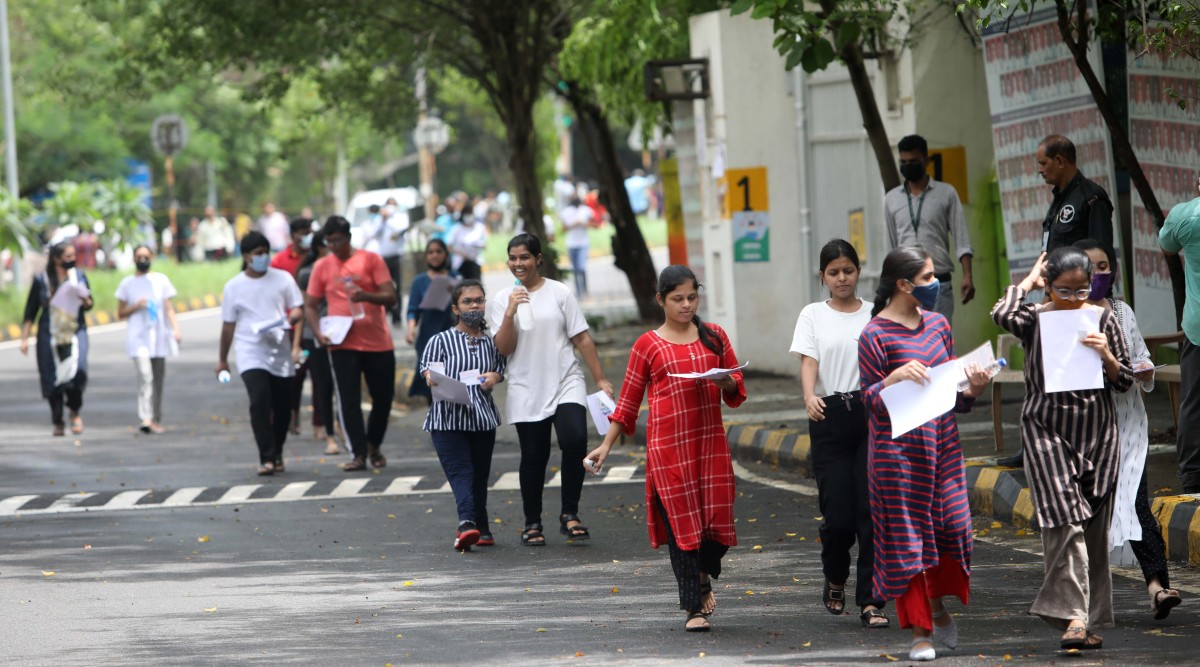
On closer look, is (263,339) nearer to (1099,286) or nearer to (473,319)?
(473,319)

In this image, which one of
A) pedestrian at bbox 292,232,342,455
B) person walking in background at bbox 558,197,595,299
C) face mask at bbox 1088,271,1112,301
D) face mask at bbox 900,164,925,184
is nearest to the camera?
face mask at bbox 1088,271,1112,301

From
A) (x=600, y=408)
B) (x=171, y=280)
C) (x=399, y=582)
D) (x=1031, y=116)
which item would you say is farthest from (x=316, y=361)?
(x=171, y=280)

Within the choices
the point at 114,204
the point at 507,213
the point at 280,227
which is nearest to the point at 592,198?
the point at 507,213

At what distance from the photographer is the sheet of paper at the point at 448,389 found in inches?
395

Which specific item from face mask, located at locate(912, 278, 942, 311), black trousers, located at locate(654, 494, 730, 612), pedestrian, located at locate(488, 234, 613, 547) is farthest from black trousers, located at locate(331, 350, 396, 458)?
face mask, located at locate(912, 278, 942, 311)

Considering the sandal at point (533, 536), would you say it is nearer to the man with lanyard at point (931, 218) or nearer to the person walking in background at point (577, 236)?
the man with lanyard at point (931, 218)

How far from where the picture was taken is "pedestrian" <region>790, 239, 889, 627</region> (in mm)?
7391

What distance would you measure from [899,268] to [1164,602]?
1.73 meters

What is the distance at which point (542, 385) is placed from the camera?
10.1 m

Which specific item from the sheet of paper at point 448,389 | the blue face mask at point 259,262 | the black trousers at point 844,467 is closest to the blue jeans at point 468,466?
the sheet of paper at point 448,389

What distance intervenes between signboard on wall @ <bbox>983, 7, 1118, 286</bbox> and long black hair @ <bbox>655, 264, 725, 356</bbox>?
5.55m

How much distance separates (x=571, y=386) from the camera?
10.1 meters

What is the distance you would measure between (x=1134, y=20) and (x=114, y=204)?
2853 centimetres

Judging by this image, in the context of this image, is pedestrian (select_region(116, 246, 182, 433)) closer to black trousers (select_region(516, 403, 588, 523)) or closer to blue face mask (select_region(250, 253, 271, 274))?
blue face mask (select_region(250, 253, 271, 274))
